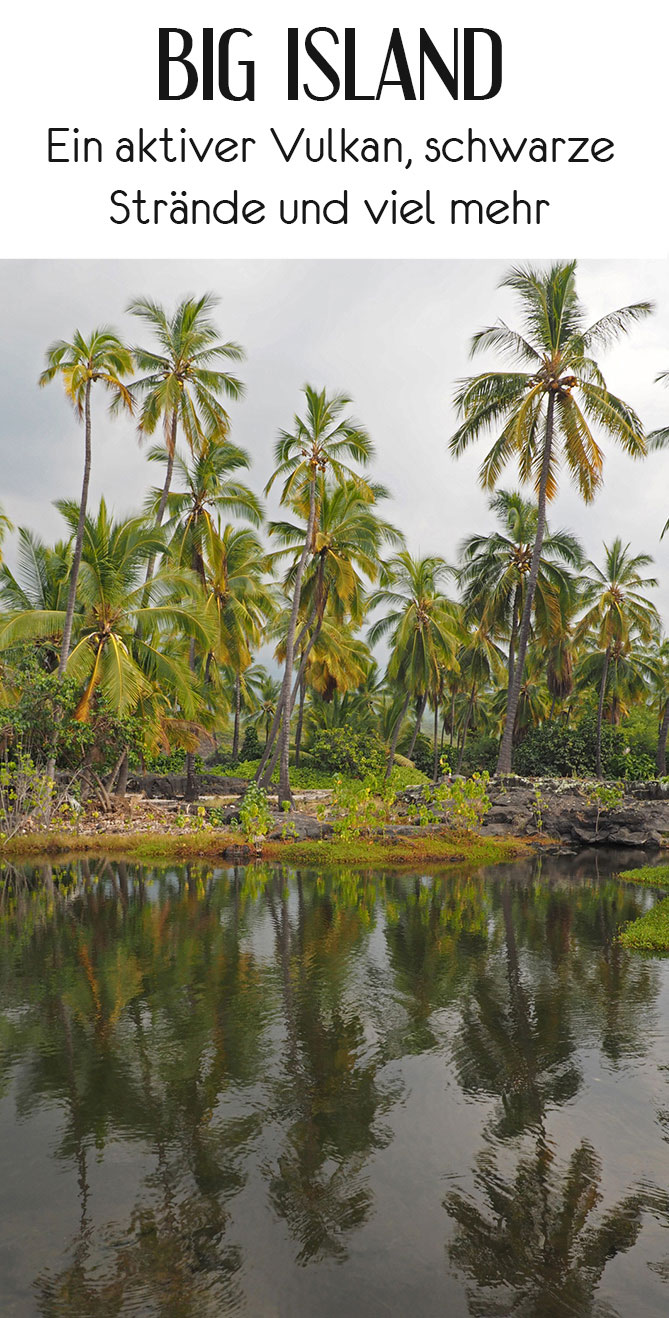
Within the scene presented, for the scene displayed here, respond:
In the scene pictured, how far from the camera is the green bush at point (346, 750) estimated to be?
3238cm

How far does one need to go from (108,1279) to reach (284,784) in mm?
21131

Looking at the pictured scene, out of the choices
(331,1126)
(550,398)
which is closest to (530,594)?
(550,398)

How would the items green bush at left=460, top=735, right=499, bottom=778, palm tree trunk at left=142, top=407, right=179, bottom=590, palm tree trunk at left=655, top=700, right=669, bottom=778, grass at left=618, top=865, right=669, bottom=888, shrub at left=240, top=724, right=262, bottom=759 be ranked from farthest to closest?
shrub at left=240, top=724, right=262, bottom=759
green bush at left=460, top=735, right=499, bottom=778
palm tree trunk at left=655, top=700, right=669, bottom=778
palm tree trunk at left=142, top=407, right=179, bottom=590
grass at left=618, top=865, right=669, bottom=888

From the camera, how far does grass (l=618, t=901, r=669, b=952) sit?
884 centimetres

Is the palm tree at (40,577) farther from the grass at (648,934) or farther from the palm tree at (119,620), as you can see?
the grass at (648,934)

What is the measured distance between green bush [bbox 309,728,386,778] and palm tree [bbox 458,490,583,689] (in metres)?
7.47

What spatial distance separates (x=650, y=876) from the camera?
13.5 metres

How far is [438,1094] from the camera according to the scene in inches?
200

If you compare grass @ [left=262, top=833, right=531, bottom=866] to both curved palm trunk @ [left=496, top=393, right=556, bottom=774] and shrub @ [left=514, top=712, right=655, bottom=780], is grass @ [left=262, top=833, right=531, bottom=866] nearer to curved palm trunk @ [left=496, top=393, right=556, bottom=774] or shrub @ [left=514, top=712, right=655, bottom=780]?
curved palm trunk @ [left=496, top=393, right=556, bottom=774]

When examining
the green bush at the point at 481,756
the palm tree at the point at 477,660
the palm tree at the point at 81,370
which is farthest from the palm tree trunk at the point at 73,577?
the green bush at the point at 481,756

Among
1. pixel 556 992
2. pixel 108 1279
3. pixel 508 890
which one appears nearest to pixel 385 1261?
pixel 108 1279

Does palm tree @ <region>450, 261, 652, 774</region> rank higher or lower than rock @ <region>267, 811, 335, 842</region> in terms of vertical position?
higher

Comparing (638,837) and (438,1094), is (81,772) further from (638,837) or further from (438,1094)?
(438,1094)

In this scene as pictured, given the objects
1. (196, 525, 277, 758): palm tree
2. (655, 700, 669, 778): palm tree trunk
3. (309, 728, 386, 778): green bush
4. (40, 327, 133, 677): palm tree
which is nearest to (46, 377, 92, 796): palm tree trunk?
(40, 327, 133, 677): palm tree
